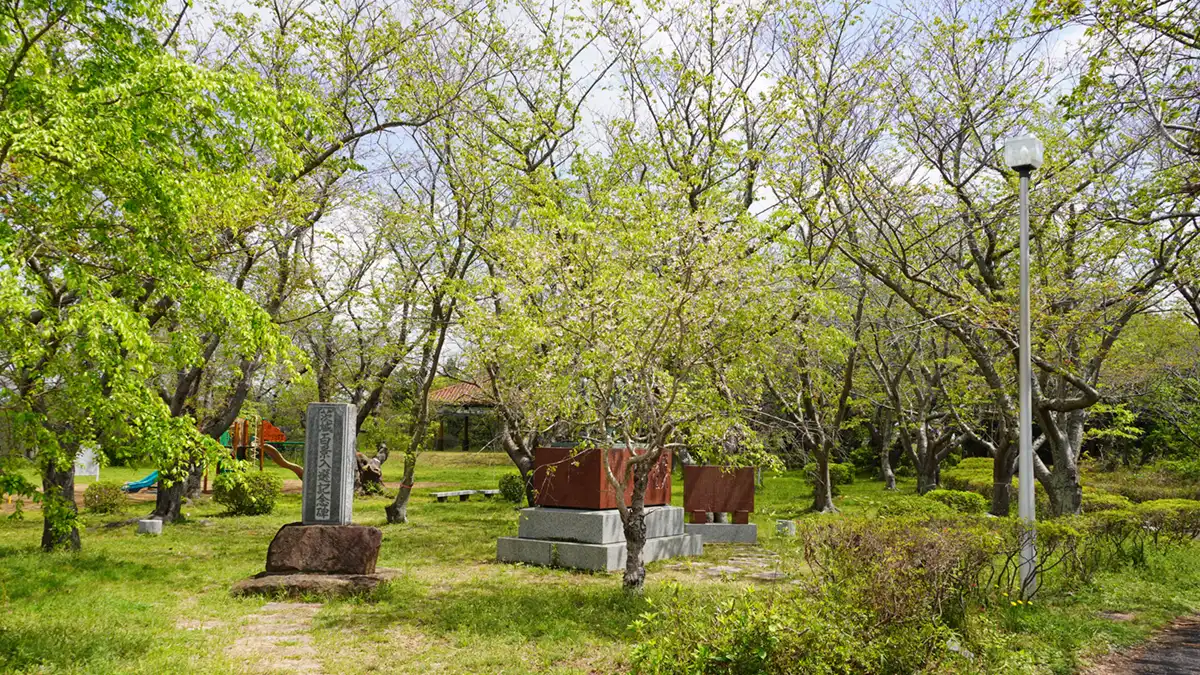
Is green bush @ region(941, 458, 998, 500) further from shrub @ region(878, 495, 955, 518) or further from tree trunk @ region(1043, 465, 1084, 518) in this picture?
shrub @ region(878, 495, 955, 518)

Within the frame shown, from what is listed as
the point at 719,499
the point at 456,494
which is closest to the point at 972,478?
the point at 719,499

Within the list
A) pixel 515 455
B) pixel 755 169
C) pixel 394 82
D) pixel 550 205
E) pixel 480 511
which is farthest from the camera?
pixel 480 511

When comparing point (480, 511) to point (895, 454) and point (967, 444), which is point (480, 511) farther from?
point (967, 444)

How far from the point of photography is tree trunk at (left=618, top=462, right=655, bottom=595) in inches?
385

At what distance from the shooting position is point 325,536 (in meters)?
10.6

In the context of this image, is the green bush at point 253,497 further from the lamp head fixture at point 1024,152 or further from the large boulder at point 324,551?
the lamp head fixture at point 1024,152

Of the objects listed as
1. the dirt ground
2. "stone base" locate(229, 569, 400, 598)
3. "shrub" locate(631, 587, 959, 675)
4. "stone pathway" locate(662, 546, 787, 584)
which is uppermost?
"shrub" locate(631, 587, 959, 675)

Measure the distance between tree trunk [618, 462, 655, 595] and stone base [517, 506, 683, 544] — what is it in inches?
71.4

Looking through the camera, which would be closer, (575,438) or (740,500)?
(575,438)

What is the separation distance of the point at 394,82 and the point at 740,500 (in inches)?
384

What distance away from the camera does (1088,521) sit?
1077cm

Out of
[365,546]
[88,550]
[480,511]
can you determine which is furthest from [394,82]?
[480,511]

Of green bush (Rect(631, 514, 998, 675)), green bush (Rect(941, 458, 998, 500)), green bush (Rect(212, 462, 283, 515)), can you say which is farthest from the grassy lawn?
green bush (Rect(941, 458, 998, 500))

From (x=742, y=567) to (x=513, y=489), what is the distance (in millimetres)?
11725
